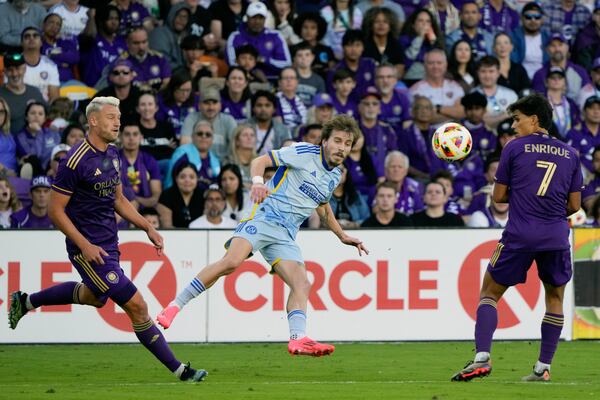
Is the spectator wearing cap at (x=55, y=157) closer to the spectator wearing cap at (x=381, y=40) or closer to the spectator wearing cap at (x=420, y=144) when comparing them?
the spectator wearing cap at (x=420, y=144)

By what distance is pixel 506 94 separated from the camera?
20500mm

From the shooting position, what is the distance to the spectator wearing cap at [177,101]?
746 inches

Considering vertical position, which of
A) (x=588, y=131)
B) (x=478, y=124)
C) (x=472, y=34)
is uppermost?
(x=472, y=34)

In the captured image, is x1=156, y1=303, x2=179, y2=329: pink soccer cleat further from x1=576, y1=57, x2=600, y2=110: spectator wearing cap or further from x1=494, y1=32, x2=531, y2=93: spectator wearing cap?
x1=576, y1=57, x2=600, y2=110: spectator wearing cap

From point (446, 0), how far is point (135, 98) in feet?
19.9

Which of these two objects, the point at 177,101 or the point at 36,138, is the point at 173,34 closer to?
the point at 177,101

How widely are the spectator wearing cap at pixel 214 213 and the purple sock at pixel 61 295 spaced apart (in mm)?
5062

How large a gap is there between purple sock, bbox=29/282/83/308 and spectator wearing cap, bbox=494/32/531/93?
432 inches

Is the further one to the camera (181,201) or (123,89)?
(123,89)

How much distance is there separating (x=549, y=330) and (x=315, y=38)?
1046 centimetres

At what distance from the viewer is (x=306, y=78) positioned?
19875 millimetres

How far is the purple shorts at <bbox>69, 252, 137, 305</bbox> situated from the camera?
10922 millimetres

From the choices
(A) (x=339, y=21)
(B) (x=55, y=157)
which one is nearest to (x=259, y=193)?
(B) (x=55, y=157)

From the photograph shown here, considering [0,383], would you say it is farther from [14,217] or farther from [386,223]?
[386,223]
